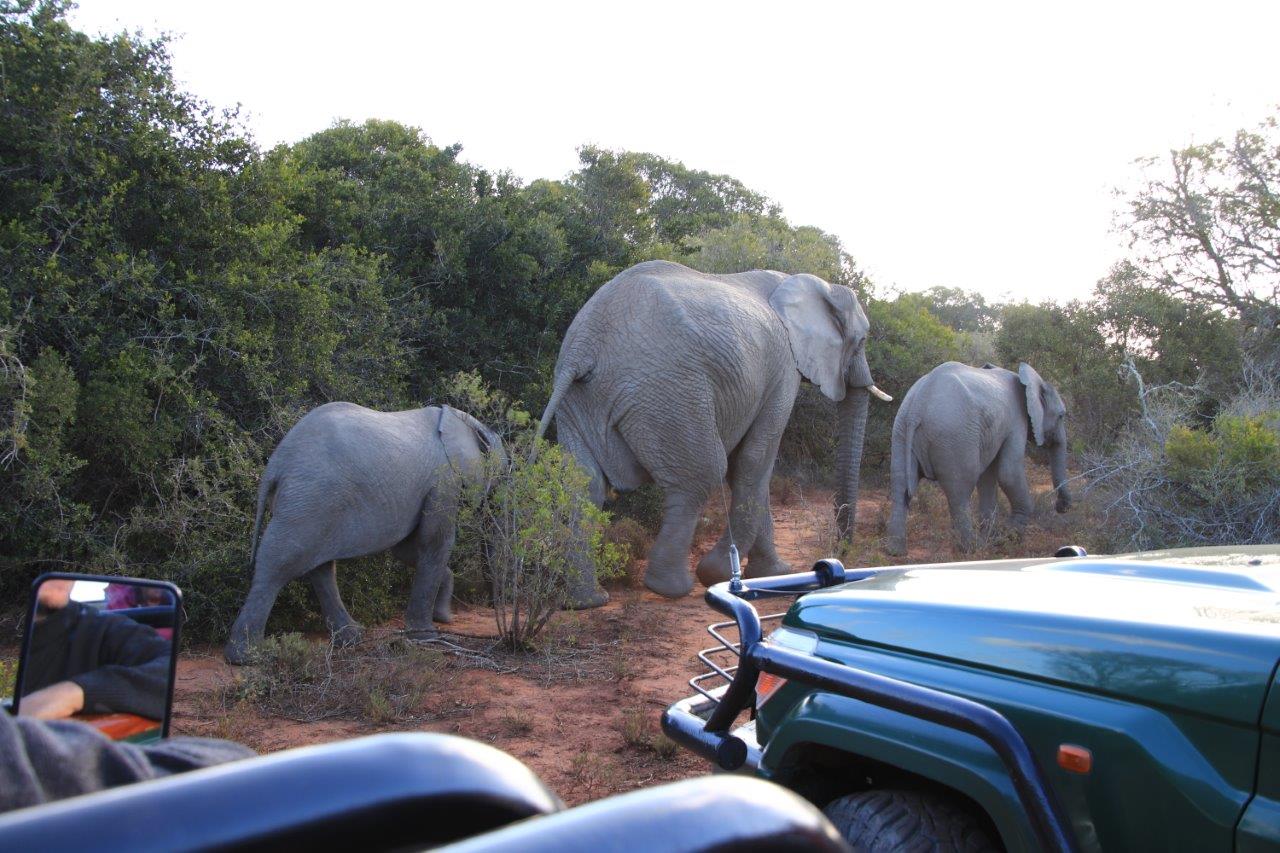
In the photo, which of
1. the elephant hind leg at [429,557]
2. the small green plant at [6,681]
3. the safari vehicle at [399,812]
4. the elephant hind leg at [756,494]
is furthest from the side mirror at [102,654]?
the elephant hind leg at [756,494]

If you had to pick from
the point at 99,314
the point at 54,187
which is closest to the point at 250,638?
the point at 99,314

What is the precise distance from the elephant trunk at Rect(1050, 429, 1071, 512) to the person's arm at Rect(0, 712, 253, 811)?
1300cm

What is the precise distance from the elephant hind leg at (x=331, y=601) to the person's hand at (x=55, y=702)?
526cm

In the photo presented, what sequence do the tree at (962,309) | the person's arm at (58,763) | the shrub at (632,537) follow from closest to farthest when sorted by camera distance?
the person's arm at (58,763) → the shrub at (632,537) → the tree at (962,309)

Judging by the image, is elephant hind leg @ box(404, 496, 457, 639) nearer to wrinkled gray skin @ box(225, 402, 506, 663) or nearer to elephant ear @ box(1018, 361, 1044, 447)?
wrinkled gray skin @ box(225, 402, 506, 663)

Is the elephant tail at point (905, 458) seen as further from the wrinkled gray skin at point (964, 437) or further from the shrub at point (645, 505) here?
the shrub at point (645, 505)

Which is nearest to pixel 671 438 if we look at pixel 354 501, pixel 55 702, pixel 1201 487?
pixel 354 501

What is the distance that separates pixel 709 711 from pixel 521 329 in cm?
891

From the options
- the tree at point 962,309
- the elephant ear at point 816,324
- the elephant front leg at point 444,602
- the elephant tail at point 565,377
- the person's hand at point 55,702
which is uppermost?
the tree at point 962,309

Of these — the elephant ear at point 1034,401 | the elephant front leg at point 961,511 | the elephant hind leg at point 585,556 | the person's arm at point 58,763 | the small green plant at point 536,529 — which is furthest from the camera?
the elephant ear at point 1034,401

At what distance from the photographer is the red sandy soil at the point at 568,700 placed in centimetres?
479

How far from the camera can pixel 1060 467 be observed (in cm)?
1305

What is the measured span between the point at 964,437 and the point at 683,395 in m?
4.06

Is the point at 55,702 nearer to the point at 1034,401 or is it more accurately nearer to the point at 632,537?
the point at 632,537
